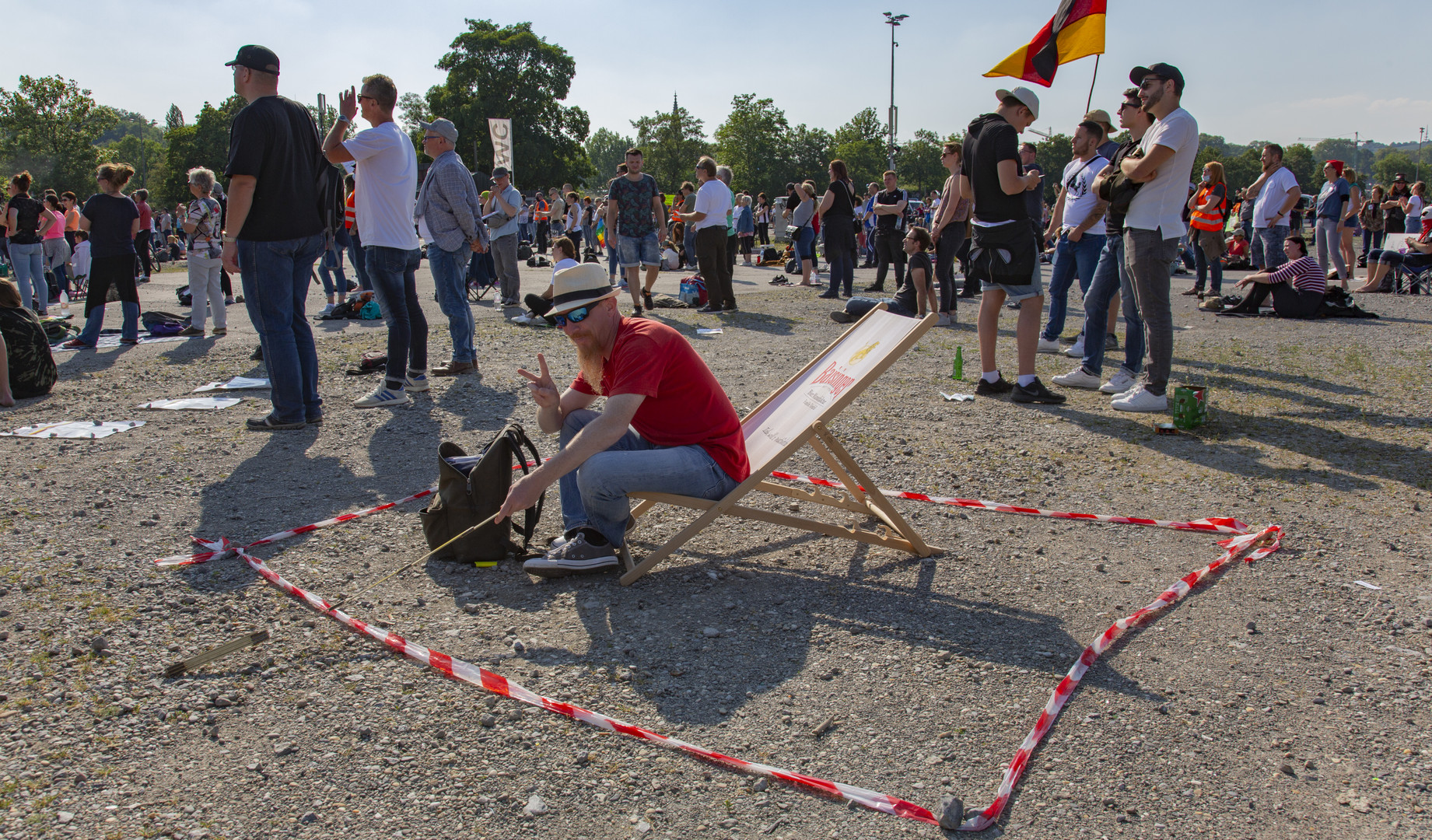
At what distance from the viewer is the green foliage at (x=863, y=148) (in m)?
86.3

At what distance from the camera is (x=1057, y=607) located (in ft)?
11.3

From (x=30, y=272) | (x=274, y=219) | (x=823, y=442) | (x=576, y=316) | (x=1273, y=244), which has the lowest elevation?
(x=823, y=442)

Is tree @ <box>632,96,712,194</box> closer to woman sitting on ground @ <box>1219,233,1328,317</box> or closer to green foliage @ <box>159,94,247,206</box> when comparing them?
green foliage @ <box>159,94,247,206</box>

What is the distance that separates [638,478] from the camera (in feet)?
11.4

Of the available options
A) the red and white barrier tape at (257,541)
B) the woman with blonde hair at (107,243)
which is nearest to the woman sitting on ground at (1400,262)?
the red and white barrier tape at (257,541)

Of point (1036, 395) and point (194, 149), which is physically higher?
point (194, 149)

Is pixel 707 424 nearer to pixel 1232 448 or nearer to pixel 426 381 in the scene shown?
pixel 1232 448

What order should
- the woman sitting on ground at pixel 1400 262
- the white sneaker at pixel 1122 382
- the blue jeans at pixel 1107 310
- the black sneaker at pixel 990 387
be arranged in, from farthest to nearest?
the woman sitting on ground at pixel 1400 262, the black sneaker at pixel 990 387, the white sneaker at pixel 1122 382, the blue jeans at pixel 1107 310

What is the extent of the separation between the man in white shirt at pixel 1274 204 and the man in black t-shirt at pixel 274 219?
11774 mm

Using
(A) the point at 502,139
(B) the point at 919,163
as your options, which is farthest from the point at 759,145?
(A) the point at 502,139

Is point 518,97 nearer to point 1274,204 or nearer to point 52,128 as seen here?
point 52,128

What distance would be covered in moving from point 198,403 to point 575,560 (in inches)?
185

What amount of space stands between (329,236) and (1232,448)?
6.27 metres

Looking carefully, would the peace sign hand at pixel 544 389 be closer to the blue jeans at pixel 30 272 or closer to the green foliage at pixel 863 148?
the blue jeans at pixel 30 272
